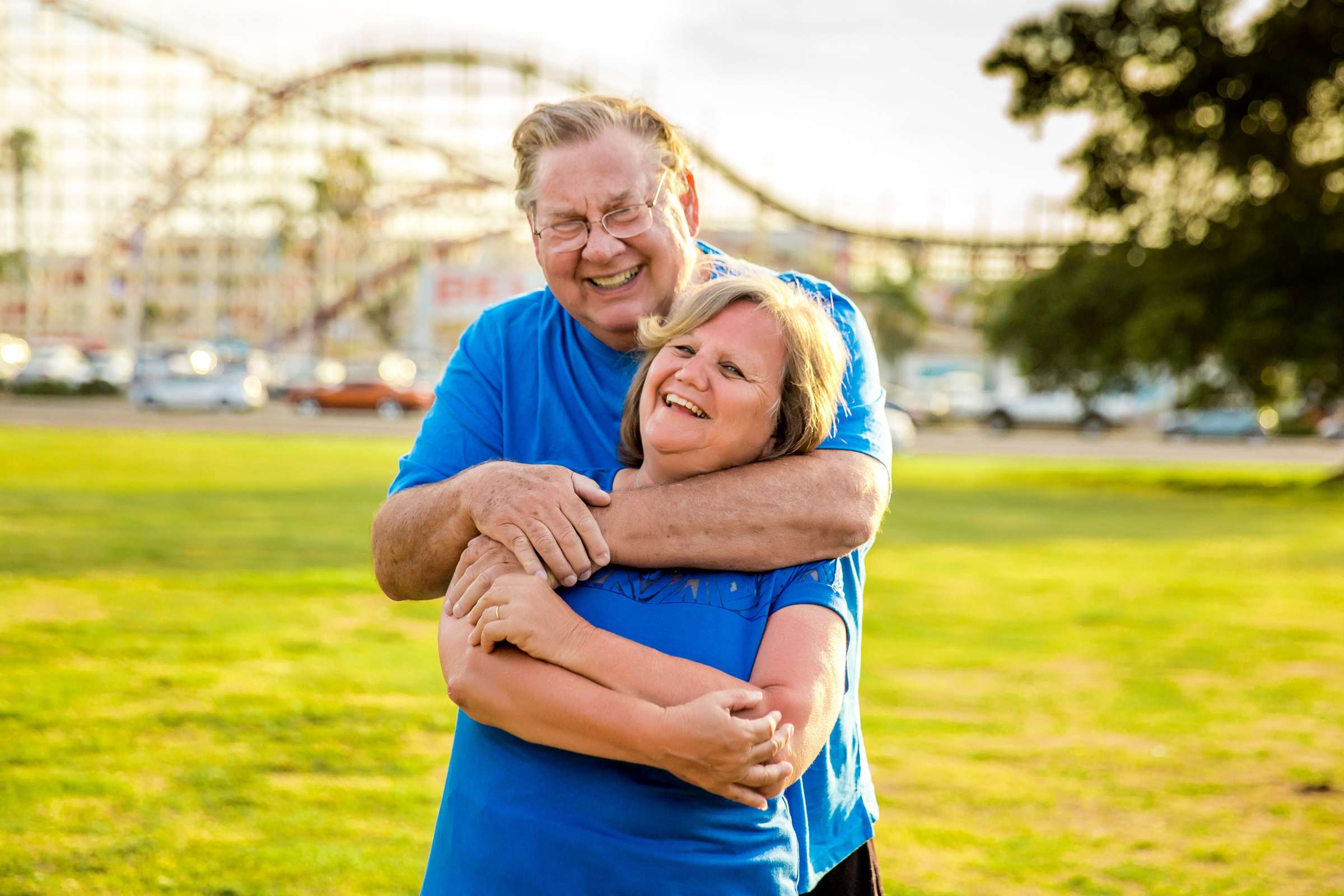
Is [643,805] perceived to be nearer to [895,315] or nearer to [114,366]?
[114,366]

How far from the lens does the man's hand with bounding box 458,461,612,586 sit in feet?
5.97

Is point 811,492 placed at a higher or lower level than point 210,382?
higher

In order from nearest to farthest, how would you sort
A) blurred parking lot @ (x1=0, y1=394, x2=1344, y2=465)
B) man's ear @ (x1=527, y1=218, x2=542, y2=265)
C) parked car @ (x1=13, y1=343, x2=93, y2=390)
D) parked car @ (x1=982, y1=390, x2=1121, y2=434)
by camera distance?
man's ear @ (x1=527, y1=218, x2=542, y2=265) < blurred parking lot @ (x1=0, y1=394, x2=1344, y2=465) < parked car @ (x1=13, y1=343, x2=93, y2=390) < parked car @ (x1=982, y1=390, x2=1121, y2=434)

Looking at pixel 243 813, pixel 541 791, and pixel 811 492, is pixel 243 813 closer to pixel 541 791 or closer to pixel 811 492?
pixel 541 791

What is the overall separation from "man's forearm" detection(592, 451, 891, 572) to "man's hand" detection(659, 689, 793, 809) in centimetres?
Result: 24

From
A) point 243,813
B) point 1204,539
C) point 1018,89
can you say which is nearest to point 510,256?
point 1018,89

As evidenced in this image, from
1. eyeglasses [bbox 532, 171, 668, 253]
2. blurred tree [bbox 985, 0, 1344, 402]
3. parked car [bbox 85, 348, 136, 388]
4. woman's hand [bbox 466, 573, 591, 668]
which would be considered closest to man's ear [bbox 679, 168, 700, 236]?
eyeglasses [bbox 532, 171, 668, 253]

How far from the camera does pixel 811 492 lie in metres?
1.90

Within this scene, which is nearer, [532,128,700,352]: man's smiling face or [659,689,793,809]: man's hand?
[659,689,793,809]: man's hand

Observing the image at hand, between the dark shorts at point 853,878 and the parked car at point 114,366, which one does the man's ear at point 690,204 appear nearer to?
the dark shorts at point 853,878

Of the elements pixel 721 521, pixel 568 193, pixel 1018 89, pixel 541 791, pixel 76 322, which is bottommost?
pixel 76 322

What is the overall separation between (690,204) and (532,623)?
935 millimetres

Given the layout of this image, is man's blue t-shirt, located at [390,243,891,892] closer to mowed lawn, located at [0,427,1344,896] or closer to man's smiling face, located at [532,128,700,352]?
man's smiling face, located at [532,128,700,352]

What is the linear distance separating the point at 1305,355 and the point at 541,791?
20070mm
